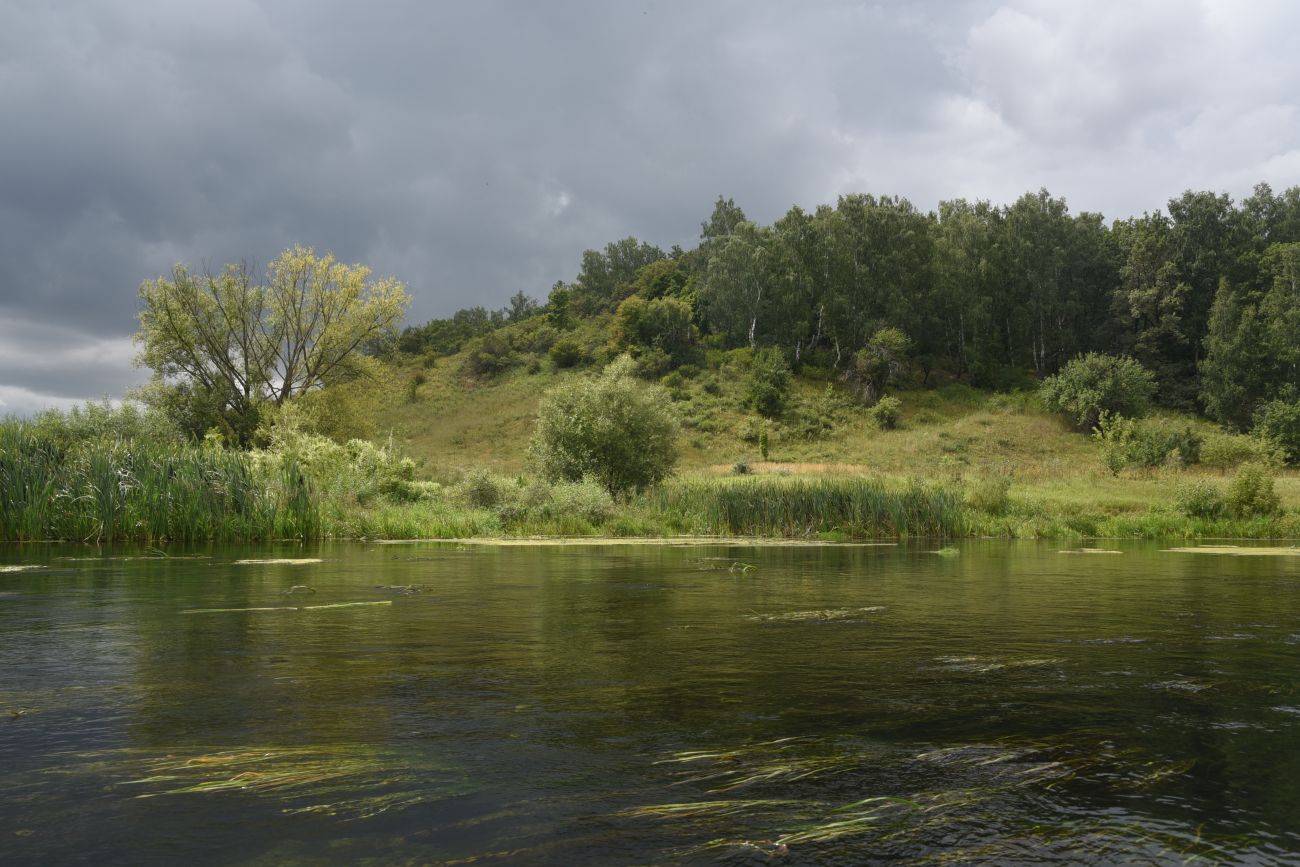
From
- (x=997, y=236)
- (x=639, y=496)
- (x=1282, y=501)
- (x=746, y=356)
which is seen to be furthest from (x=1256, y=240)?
(x=639, y=496)

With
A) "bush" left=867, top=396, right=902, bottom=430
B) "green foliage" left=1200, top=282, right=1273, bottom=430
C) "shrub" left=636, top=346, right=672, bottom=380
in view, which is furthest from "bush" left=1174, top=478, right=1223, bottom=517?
"shrub" left=636, top=346, right=672, bottom=380

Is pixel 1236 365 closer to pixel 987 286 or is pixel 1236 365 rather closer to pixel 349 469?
pixel 987 286

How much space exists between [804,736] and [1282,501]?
40955mm

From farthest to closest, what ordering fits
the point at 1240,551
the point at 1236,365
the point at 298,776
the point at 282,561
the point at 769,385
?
the point at 769,385 < the point at 1236,365 < the point at 1240,551 < the point at 282,561 < the point at 298,776

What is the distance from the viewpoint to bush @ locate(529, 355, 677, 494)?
33719mm

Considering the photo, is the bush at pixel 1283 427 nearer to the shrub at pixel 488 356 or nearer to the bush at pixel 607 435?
the bush at pixel 607 435

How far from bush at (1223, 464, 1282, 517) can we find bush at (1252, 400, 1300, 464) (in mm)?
33567

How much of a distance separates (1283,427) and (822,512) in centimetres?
5405

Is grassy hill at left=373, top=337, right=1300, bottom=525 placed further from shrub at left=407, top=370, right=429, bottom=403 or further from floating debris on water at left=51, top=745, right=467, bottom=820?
floating debris on water at left=51, top=745, right=467, bottom=820

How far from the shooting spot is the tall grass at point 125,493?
18047 millimetres

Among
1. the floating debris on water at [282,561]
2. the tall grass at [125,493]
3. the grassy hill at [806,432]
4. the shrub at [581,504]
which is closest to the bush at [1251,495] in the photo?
the grassy hill at [806,432]

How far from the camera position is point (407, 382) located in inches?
3329

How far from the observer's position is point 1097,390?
67125 mm

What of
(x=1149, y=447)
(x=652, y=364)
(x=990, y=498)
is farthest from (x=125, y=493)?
(x=652, y=364)
